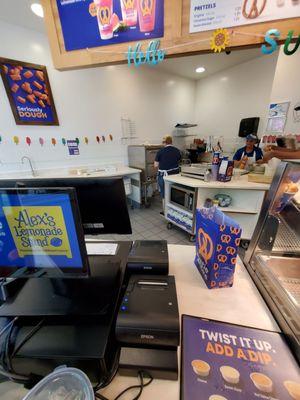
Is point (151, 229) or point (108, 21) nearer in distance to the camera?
point (108, 21)

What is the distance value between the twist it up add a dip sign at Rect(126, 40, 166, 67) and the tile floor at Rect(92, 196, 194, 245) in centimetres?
209

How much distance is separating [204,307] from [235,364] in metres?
0.20

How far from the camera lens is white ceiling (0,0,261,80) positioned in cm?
226

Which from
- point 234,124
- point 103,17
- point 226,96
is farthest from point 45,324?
point 226,96

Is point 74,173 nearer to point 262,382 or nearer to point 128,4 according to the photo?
point 128,4

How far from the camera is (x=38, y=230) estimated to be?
53 cm

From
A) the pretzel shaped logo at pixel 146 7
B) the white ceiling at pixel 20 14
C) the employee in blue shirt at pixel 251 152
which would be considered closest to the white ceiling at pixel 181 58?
the white ceiling at pixel 20 14

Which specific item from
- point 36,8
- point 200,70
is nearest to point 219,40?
point 36,8

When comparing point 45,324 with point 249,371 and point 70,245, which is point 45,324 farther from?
point 249,371

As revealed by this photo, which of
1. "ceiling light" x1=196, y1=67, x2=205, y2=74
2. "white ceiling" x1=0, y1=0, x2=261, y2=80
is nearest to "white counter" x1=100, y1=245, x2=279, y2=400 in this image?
"white ceiling" x1=0, y1=0, x2=261, y2=80

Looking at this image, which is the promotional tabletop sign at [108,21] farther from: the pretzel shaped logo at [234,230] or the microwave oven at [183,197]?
the microwave oven at [183,197]

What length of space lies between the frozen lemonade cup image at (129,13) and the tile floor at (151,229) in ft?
7.27

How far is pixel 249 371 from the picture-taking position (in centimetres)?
45

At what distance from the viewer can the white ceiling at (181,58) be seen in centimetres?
226
